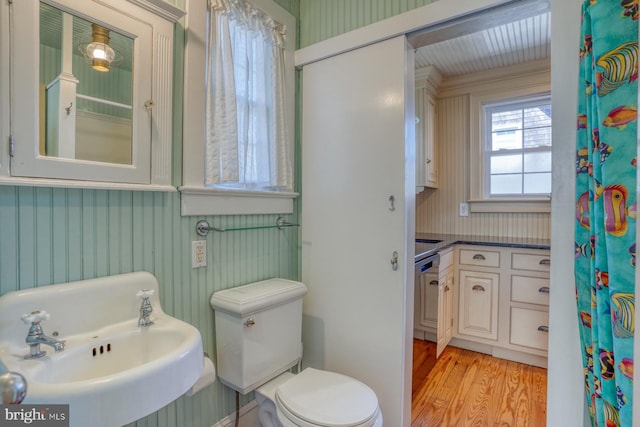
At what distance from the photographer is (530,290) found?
2.38 m

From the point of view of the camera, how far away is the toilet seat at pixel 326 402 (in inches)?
44.6

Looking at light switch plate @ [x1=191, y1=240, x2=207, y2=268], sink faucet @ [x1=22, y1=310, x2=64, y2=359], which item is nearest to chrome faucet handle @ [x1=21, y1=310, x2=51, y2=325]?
sink faucet @ [x1=22, y1=310, x2=64, y2=359]

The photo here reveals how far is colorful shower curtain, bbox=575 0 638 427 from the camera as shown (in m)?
0.63

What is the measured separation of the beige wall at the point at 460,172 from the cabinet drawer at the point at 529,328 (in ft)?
2.33

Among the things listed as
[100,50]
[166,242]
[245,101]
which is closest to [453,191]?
[245,101]

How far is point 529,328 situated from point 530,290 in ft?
0.94

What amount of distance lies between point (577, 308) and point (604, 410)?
0.99 feet

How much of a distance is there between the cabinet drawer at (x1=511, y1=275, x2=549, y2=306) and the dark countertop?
25cm

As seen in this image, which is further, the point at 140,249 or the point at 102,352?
the point at 140,249

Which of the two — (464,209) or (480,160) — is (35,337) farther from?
(480,160)

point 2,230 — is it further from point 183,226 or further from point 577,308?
point 577,308

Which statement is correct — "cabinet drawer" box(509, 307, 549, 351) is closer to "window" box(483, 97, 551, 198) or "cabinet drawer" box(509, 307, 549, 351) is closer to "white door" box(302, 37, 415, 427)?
"window" box(483, 97, 551, 198)

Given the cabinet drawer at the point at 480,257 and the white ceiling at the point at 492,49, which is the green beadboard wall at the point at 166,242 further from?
the cabinet drawer at the point at 480,257

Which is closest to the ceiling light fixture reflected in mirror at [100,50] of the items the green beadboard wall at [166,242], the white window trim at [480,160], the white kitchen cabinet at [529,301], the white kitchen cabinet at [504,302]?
the green beadboard wall at [166,242]
